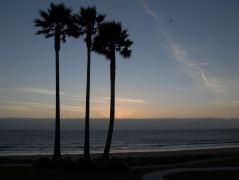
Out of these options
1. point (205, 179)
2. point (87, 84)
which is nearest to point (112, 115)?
point (87, 84)

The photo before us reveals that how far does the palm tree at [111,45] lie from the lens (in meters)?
27.5

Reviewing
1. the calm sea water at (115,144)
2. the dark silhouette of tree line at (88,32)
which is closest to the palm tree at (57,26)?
the dark silhouette of tree line at (88,32)

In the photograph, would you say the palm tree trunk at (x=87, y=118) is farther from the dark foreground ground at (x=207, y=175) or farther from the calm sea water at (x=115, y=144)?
the calm sea water at (x=115, y=144)

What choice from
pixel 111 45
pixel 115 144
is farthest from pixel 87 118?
pixel 115 144

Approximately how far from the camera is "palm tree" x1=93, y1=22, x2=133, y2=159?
2753 centimetres

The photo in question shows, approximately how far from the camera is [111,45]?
28531 mm

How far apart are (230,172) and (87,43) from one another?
12090mm

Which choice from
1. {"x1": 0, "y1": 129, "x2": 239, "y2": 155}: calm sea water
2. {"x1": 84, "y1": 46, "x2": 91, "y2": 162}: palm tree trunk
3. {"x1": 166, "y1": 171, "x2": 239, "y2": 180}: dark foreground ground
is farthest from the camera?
{"x1": 0, "y1": 129, "x2": 239, "y2": 155}: calm sea water

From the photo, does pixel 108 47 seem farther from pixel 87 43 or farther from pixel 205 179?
pixel 205 179

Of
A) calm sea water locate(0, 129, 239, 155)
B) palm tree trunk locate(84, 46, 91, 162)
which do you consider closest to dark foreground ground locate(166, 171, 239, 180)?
palm tree trunk locate(84, 46, 91, 162)

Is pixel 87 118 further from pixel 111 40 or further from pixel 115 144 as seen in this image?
pixel 115 144

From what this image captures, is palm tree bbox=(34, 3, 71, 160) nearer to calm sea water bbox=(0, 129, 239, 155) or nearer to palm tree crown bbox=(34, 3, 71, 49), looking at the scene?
palm tree crown bbox=(34, 3, 71, 49)

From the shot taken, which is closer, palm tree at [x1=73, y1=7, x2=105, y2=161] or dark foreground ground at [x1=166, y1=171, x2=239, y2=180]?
dark foreground ground at [x1=166, y1=171, x2=239, y2=180]

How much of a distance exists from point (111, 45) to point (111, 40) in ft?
1.91
